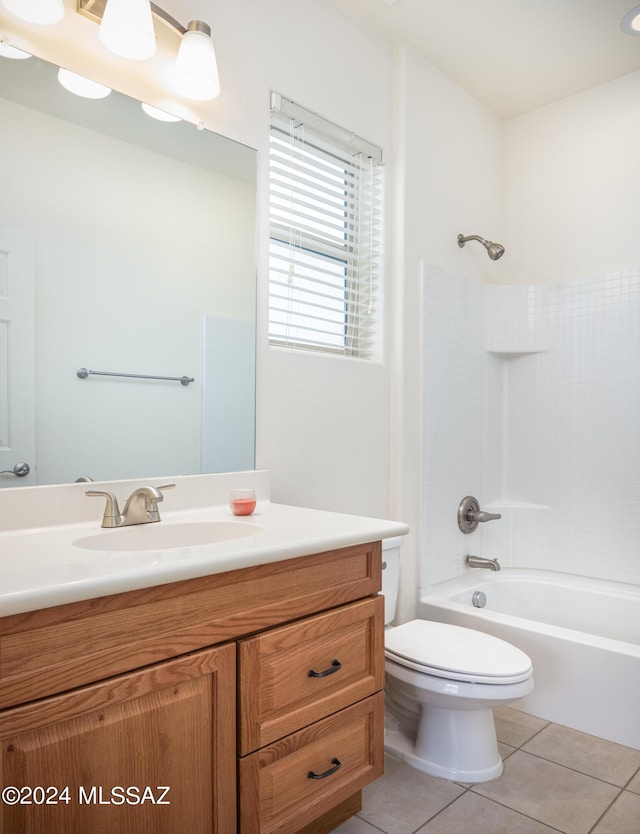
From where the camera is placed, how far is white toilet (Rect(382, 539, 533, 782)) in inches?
67.9

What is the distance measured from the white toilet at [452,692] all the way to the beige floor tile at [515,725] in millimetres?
193

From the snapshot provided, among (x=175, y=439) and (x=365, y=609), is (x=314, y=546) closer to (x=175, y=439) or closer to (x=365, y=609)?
(x=365, y=609)

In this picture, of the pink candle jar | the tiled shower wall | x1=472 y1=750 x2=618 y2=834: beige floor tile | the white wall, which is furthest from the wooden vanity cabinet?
the white wall

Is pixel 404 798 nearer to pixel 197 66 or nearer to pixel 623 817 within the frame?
pixel 623 817

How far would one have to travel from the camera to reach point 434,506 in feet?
8.45

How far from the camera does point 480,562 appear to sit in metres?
2.74

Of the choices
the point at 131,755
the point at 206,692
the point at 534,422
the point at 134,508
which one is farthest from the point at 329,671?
the point at 534,422

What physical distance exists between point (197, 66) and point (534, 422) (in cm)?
220

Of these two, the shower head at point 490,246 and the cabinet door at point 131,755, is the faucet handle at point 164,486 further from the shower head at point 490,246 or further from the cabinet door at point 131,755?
the shower head at point 490,246

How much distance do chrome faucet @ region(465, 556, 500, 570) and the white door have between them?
200cm

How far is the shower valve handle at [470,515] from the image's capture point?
107 inches

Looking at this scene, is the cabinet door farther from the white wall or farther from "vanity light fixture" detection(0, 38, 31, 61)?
the white wall

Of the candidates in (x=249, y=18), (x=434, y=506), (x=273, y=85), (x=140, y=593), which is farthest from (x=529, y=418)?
(x=140, y=593)

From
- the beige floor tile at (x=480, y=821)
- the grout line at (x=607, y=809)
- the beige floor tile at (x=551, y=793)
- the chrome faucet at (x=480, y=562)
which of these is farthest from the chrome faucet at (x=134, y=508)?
the chrome faucet at (x=480, y=562)
